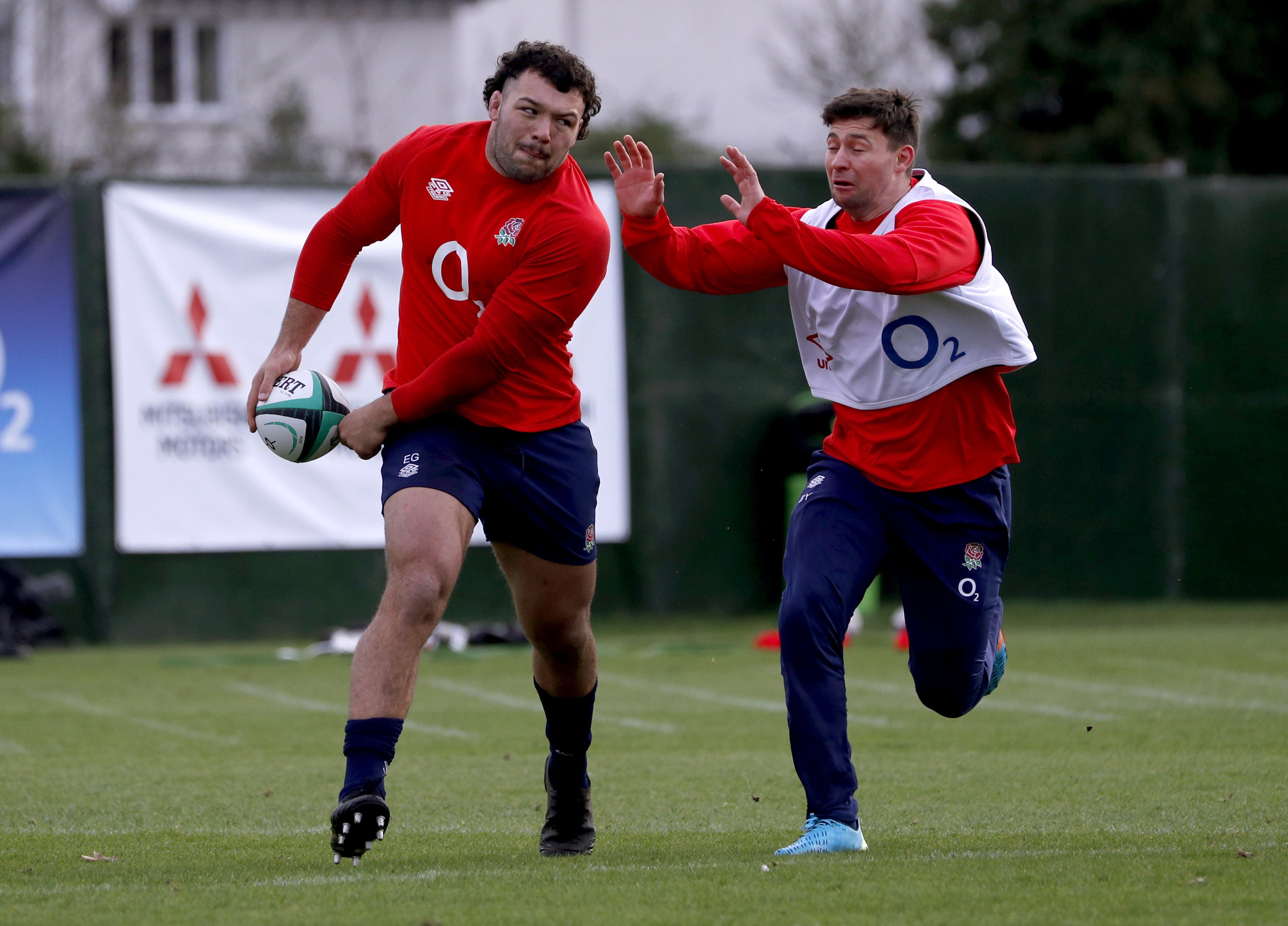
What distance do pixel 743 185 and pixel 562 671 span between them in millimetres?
1548

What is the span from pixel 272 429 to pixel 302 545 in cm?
830

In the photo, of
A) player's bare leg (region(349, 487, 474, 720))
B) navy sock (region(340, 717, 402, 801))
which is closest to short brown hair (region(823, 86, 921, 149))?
player's bare leg (region(349, 487, 474, 720))

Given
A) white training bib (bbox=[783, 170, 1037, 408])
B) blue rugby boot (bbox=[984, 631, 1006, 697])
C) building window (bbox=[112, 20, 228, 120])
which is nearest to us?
white training bib (bbox=[783, 170, 1037, 408])

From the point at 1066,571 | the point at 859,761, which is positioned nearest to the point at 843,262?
the point at 859,761

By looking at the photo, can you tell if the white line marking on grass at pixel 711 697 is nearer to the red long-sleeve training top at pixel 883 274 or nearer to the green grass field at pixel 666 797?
the green grass field at pixel 666 797

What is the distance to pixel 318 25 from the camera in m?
31.9

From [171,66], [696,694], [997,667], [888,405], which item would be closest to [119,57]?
[171,66]

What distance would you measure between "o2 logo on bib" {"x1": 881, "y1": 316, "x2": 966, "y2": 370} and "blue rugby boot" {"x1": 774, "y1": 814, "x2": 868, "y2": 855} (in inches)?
54.2

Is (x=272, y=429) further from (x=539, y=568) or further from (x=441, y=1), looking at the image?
(x=441, y=1)

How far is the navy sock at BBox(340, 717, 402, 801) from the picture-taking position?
4699 millimetres

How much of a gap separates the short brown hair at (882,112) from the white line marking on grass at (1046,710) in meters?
3.92

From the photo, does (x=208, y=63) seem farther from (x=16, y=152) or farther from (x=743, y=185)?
(x=743, y=185)

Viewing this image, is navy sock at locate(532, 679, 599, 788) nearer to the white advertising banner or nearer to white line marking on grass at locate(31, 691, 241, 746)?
white line marking on grass at locate(31, 691, 241, 746)

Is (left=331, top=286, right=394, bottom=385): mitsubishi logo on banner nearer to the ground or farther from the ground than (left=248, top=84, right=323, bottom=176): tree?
nearer to the ground
